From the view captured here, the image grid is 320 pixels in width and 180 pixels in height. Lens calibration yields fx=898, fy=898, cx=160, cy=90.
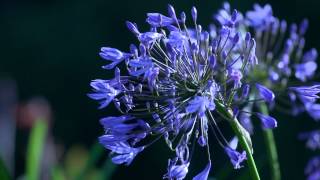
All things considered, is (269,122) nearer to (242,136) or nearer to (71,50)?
(242,136)

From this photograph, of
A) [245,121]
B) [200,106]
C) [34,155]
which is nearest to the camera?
[200,106]

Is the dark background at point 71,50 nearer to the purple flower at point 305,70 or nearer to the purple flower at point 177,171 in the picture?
the purple flower at point 305,70

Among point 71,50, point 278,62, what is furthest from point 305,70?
point 71,50

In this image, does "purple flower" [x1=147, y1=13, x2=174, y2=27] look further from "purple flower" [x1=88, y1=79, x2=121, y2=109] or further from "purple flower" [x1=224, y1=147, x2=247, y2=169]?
"purple flower" [x1=224, y1=147, x2=247, y2=169]

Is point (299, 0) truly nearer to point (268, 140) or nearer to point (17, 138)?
point (17, 138)

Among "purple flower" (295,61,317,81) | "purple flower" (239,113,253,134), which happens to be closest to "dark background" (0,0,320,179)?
"purple flower" (295,61,317,81)

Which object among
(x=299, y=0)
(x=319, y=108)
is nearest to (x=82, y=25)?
(x=299, y=0)
